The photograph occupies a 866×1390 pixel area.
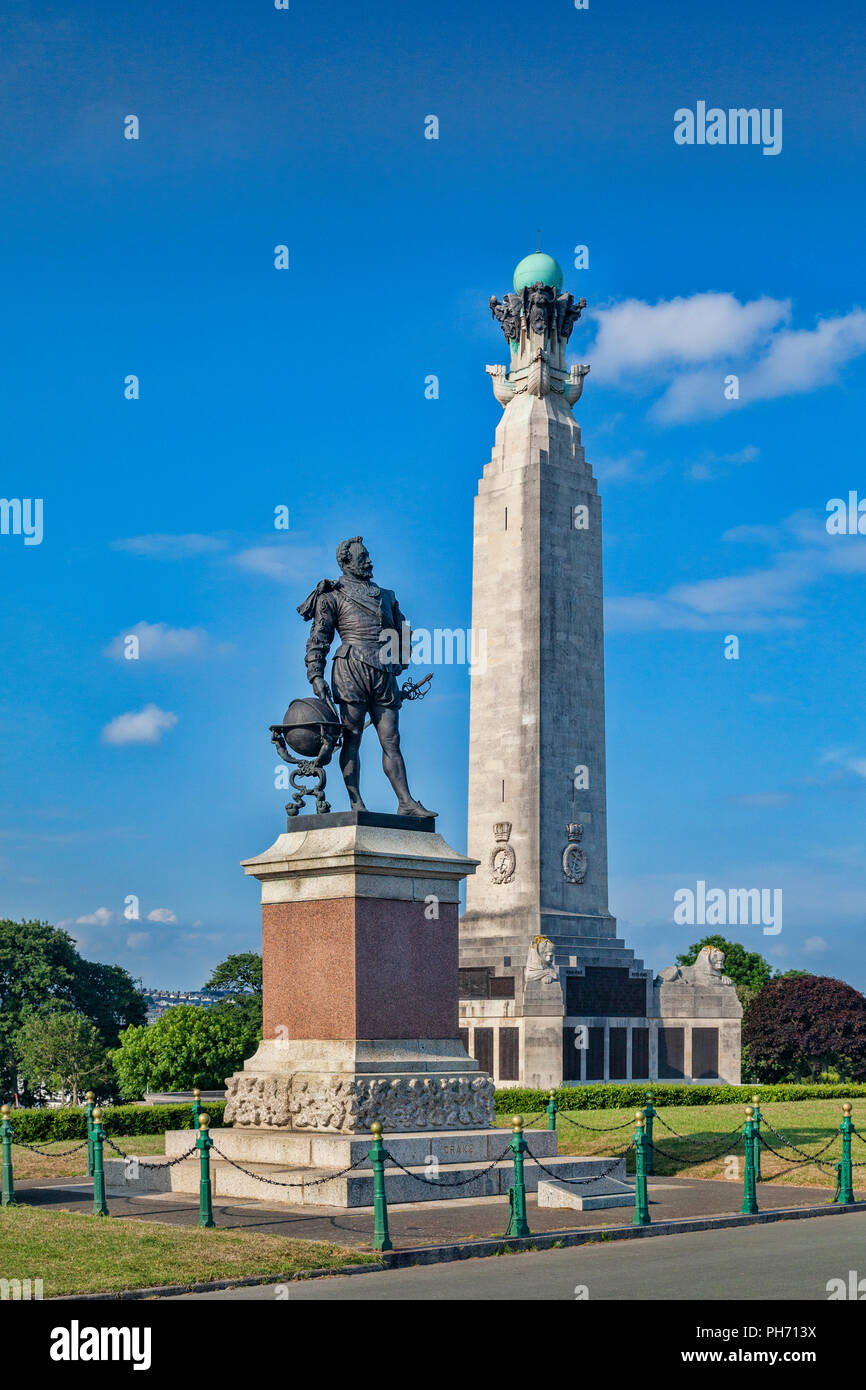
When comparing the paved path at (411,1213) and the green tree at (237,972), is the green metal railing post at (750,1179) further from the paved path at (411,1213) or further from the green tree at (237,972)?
the green tree at (237,972)

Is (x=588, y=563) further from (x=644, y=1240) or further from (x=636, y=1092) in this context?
(x=644, y=1240)

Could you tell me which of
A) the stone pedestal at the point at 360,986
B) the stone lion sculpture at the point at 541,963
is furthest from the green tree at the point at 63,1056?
the stone pedestal at the point at 360,986

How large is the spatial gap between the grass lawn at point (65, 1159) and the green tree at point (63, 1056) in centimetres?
3507

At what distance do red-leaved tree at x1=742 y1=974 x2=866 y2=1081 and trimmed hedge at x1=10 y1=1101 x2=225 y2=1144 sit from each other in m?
39.9

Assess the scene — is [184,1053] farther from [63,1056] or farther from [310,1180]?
[310,1180]

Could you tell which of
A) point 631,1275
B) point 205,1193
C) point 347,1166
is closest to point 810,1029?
point 347,1166

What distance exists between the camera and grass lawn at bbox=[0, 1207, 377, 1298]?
44.4ft

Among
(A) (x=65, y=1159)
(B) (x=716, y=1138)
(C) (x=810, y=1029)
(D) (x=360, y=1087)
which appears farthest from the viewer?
(C) (x=810, y=1029)

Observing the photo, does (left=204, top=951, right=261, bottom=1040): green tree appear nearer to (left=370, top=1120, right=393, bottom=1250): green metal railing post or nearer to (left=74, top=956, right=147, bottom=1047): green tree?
(left=74, top=956, right=147, bottom=1047): green tree

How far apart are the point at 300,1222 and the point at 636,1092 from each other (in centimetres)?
2530

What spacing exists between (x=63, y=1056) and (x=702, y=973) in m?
25.2

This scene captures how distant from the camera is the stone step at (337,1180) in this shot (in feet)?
57.1

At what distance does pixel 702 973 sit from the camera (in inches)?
2093
